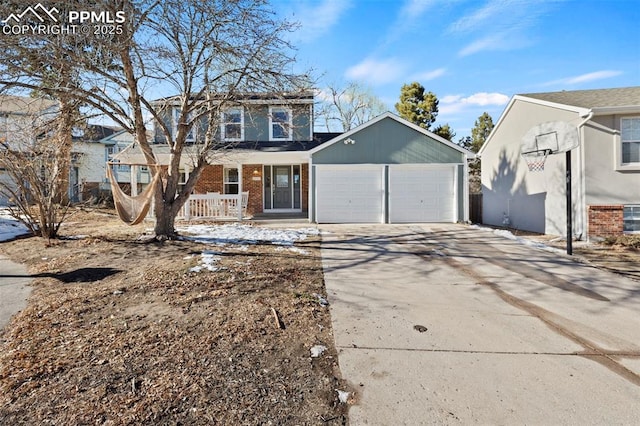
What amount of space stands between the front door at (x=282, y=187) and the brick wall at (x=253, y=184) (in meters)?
0.67

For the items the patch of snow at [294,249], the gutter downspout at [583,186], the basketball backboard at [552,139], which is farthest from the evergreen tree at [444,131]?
the patch of snow at [294,249]

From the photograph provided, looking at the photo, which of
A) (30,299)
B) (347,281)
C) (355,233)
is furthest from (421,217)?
(30,299)

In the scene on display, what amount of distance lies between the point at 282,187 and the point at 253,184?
1.33 m

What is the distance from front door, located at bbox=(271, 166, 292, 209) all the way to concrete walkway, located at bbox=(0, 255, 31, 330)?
9.69 metres

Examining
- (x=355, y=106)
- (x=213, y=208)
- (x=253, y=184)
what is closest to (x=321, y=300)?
(x=213, y=208)

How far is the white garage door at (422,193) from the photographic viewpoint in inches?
475

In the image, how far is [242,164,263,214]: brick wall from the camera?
47.3ft

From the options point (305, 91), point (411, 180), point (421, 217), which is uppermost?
point (305, 91)

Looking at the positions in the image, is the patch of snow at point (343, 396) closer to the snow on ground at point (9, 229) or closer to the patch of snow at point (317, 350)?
the patch of snow at point (317, 350)

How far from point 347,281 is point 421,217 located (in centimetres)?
788

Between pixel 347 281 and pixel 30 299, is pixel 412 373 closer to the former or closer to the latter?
pixel 347 281

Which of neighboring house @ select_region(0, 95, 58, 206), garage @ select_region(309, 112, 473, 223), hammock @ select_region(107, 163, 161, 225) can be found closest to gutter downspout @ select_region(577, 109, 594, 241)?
garage @ select_region(309, 112, 473, 223)

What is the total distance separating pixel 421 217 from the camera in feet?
39.7

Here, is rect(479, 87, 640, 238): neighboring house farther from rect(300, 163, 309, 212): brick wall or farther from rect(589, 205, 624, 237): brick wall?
rect(300, 163, 309, 212): brick wall
